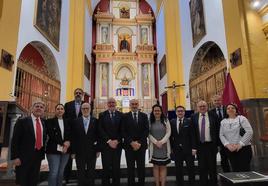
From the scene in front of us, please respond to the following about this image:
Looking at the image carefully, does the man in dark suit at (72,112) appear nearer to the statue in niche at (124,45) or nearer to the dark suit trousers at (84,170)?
the dark suit trousers at (84,170)

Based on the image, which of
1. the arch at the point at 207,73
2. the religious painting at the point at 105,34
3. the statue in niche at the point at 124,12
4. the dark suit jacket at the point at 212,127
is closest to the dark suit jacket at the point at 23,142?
the dark suit jacket at the point at 212,127

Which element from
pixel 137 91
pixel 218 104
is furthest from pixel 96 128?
pixel 137 91

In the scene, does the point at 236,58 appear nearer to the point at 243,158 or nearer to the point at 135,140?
the point at 243,158

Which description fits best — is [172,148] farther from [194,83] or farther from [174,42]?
[174,42]

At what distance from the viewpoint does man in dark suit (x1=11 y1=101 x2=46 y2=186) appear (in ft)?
8.53

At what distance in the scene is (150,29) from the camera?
15.3 m

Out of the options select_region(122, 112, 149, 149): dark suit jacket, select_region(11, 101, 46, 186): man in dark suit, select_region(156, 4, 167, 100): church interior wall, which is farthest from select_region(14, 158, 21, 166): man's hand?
select_region(156, 4, 167, 100): church interior wall

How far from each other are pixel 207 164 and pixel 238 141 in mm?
571

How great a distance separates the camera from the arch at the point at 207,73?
728 cm

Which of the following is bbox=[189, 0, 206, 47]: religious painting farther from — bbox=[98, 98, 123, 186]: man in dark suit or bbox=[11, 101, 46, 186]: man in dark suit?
bbox=[11, 101, 46, 186]: man in dark suit

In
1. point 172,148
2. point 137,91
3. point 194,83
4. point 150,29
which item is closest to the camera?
point 172,148

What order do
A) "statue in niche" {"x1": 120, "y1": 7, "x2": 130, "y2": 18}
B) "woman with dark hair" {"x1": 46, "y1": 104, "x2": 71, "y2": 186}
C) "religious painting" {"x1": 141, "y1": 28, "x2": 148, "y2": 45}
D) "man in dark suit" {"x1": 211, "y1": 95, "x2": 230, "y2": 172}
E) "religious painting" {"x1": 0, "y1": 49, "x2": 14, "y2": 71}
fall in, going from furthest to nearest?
"statue in niche" {"x1": 120, "y1": 7, "x2": 130, "y2": 18} → "religious painting" {"x1": 141, "y1": 28, "x2": 148, "y2": 45} → "religious painting" {"x1": 0, "y1": 49, "x2": 14, "y2": 71} → "man in dark suit" {"x1": 211, "y1": 95, "x2": 230, "y2": 172} → "woman with dark hair" {"x1": 46, "y1": 104, "x2": 71, "y2": 186}

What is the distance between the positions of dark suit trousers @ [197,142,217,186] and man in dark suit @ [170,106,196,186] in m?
0.14

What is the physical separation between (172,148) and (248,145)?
1.13 m
